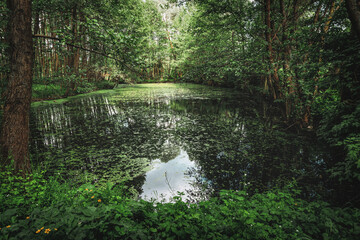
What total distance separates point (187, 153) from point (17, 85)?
412cm

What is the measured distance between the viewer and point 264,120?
820 centimetres

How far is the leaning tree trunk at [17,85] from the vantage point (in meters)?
2.92

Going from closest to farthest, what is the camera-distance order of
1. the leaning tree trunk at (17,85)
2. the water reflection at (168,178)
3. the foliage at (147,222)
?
the foliage at (147,222) → the leaning tree trunk at (17,85) → the water reflection at (168,178)

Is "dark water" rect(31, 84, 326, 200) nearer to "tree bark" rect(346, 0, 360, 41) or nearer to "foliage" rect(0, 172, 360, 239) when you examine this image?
"foliage" rect(0, 172, 360, 239)

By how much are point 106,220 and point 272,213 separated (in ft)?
6.41

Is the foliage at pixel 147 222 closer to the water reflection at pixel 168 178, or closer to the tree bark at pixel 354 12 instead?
the water reflection at pixel 168 178

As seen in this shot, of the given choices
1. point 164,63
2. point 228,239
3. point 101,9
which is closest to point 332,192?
point 228,239

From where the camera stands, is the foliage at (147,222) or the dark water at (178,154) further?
the dark water at (178,154)

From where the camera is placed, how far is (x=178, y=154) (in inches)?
203

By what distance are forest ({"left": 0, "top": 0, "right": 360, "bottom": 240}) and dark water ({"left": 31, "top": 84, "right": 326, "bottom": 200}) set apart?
0.04 m

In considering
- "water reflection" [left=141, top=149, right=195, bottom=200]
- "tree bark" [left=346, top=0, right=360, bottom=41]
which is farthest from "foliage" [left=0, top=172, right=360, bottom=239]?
"tree bark" [left=346, top=0, right=360, bottom=41]

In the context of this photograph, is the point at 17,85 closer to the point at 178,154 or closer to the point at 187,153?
the point at 178,154

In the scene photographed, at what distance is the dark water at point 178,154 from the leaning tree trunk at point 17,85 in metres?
0.88

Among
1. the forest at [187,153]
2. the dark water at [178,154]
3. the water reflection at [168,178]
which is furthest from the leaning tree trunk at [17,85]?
the water reflection at [168,178]
